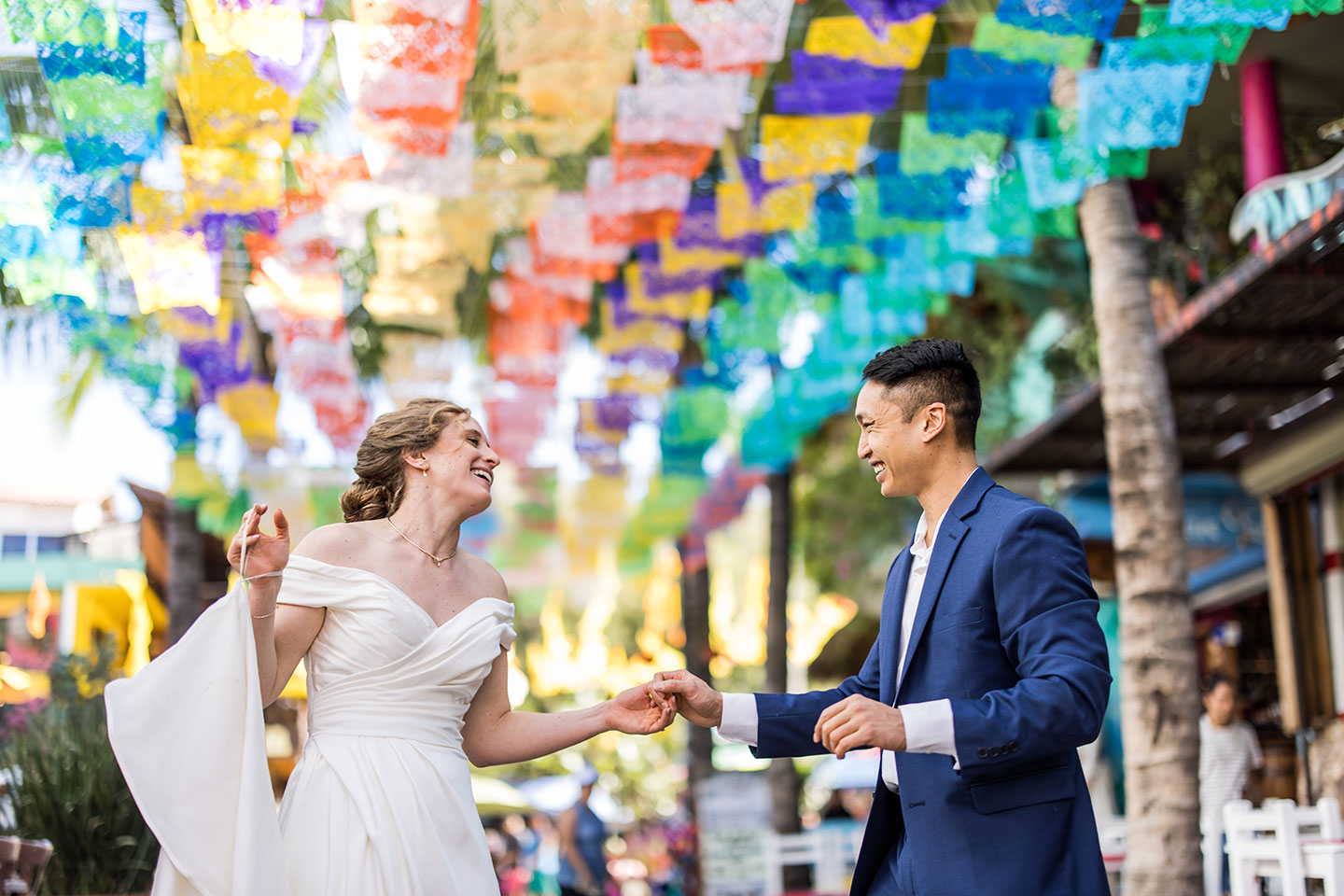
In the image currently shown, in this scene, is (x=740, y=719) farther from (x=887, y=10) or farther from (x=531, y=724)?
(x=887, y=10)

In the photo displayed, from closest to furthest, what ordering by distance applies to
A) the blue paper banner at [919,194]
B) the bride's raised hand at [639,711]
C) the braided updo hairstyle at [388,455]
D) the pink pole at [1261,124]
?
the bride's raised hand at [639,711] < the braided updo hairstyle at [388,455] < the blue paper banner at [919,194] < the pink pole at [1261,124]

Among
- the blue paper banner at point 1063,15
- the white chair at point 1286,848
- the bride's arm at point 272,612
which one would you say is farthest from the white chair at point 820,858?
the bride's arm at point 272,612

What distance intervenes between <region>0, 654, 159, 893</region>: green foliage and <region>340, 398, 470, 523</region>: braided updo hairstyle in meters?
3.08

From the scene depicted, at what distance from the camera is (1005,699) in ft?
8.77

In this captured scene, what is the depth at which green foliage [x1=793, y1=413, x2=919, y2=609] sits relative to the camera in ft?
59.1

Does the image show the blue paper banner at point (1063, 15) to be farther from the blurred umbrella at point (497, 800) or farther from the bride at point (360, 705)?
the blurred umbrella at point (497, 800)

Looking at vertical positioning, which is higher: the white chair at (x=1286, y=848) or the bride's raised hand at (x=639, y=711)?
the bride's raised hand at (x=639, y=711)

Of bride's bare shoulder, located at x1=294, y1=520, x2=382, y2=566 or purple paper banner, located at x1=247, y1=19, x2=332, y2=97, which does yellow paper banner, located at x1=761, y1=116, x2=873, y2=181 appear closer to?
purple paper banner, located at x1=247, y1=19, x2=332, y2=97

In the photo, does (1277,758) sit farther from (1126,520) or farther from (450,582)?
(450,582)

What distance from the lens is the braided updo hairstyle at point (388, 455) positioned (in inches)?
151

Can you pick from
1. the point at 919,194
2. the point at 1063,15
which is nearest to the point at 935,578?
the point at 1063,15

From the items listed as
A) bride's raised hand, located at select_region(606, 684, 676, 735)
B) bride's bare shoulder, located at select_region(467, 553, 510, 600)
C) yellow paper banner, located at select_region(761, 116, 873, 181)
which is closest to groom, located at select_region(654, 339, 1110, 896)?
bride's raised hand, located at select_region(606, 684, 676, 735)

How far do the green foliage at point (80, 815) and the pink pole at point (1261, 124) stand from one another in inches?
332

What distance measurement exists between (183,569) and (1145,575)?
26.8ft
